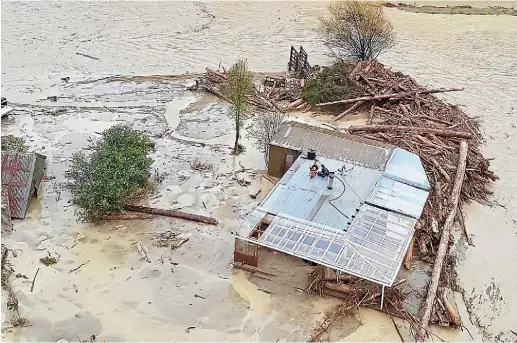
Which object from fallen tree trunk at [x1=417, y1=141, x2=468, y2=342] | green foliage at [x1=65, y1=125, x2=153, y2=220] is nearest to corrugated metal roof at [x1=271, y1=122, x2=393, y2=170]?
fallen tree trunk at [x1=417, y1=141, x2=468, y2=342]

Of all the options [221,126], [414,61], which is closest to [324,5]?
[414,61]

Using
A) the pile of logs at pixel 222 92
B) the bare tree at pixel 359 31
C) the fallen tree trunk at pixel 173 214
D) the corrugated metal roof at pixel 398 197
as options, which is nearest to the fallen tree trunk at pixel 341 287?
the corrugated metal roof at pixel 398 197

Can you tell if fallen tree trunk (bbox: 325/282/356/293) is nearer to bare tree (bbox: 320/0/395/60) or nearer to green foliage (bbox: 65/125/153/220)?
green foliage (bbox: 65/125/153/220)

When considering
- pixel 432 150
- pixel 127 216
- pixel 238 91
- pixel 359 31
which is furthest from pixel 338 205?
pixel 359 31

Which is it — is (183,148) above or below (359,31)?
below

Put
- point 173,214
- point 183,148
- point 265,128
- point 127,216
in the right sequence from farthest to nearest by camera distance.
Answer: point 183,148, point 265,128, point 173,214, point 127,216

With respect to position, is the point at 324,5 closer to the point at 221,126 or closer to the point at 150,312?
the point at 221,126

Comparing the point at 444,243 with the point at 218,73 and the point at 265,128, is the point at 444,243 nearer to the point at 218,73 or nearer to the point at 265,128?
the point at 265,128
